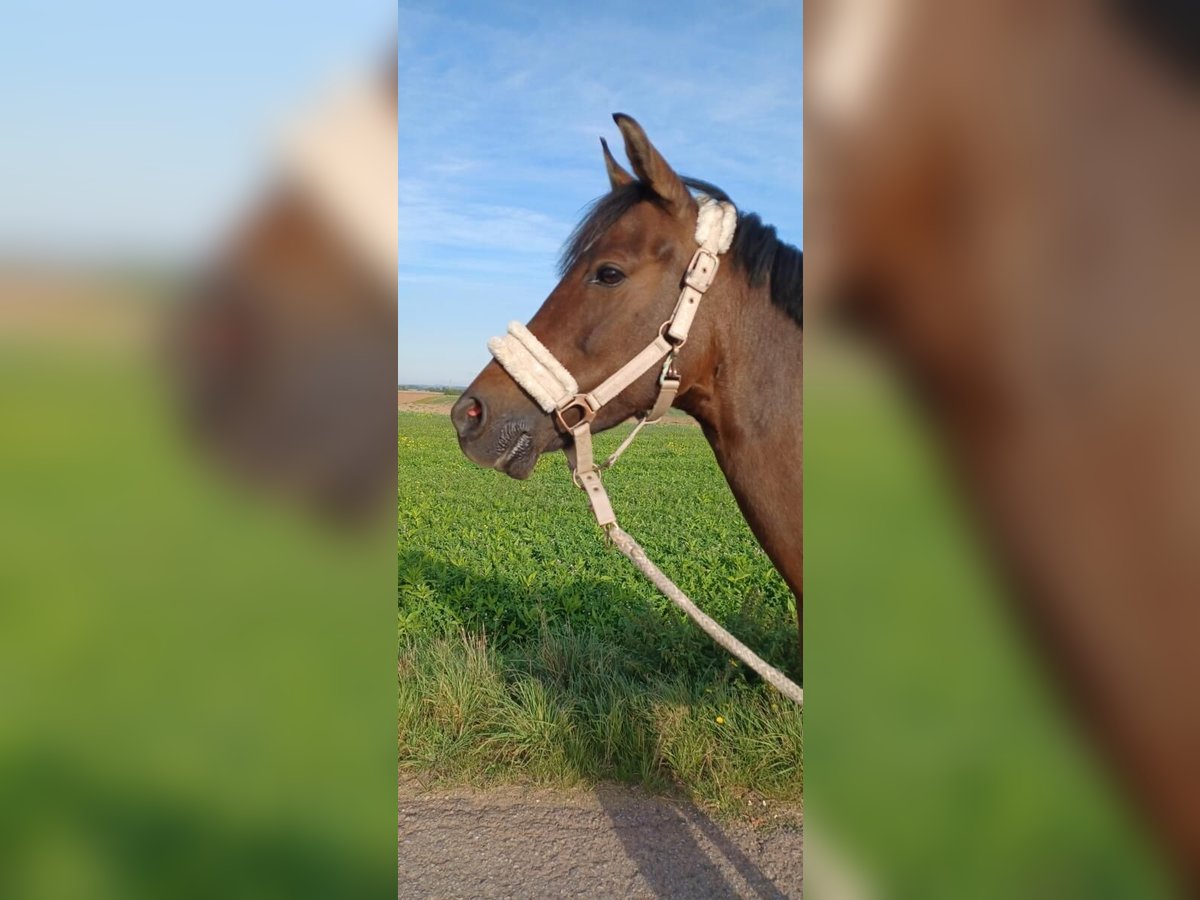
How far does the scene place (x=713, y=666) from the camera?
4.11 meters

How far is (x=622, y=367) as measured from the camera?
2201 millimetres

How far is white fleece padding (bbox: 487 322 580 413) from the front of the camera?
2.21 meters

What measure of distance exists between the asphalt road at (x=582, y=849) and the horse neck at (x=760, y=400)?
1412 mm

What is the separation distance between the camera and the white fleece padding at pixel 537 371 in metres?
2.21

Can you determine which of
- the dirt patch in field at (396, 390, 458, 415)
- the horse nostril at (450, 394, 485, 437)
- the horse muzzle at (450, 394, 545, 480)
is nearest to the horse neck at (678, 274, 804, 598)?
the horse muzzle at (450, 394, 545, 480)

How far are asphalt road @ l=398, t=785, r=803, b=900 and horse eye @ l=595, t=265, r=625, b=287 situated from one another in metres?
2.17

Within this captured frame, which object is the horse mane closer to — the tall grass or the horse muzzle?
the horse muzzle

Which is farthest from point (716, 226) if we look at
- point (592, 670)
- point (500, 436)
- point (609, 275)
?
point (592, 670)
